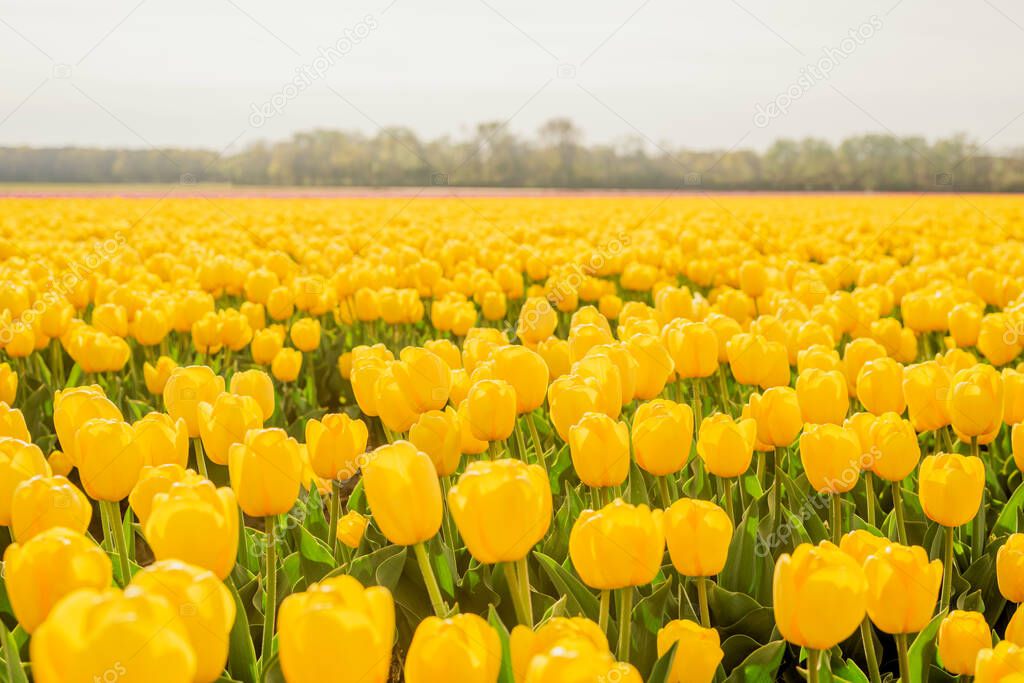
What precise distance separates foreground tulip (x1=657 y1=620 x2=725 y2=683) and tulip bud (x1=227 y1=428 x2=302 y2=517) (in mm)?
822

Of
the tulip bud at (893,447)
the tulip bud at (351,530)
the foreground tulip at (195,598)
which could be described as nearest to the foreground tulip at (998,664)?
the tulip bud at (893,447)

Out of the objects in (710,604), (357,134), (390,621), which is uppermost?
(357,134)

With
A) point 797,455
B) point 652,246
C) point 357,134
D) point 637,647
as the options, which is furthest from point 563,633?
point 357,134

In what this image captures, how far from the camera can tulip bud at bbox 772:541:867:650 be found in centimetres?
133

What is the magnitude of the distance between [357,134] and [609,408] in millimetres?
68615

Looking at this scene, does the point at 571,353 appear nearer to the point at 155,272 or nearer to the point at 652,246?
the point at 652,246

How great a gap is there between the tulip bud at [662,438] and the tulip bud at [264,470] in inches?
31.4

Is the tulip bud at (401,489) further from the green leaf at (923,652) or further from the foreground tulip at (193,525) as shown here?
the green leaf at (923,652)

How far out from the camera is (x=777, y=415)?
8.04 feet

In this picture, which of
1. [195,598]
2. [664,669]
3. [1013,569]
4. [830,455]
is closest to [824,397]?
[830,455]

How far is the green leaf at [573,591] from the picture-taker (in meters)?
2.01

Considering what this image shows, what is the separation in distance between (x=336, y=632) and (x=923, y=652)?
1433 mm

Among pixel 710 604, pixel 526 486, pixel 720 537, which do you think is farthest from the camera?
pixel 710 604

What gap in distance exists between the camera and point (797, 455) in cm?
324
